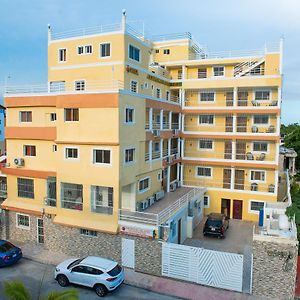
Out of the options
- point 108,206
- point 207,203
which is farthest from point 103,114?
point 207,203

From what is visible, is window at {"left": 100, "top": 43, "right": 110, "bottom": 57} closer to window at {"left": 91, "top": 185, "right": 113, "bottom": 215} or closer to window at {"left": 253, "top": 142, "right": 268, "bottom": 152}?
window at {"left": 91, "top": 185, "right": 113, "bottom": 215}

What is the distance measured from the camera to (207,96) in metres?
32.1

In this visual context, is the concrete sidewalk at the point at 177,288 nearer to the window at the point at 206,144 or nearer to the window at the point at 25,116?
the window at the point at 25,116

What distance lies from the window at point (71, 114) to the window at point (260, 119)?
17.0m

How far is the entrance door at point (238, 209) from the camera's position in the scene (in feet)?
99.3

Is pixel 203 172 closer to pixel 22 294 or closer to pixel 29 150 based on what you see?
pixel 29 150

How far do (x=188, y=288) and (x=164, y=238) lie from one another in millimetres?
3008

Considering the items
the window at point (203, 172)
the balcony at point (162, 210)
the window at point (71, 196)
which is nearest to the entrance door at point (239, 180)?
the window at point (203, 172)

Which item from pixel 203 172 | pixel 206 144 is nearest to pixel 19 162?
pixel 203 172

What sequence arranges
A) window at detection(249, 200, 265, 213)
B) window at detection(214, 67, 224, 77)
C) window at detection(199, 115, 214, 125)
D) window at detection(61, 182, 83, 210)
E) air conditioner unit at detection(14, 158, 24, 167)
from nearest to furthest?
1. window at detection(61, 182, 83, 210)
2. air conditioner unit at detection(14, 158, 24, 167)
3. window at detection(249, 200, 265, 213)
4. window at detection(199, 115, 214, 125)
5. window at detection(214, 67, 224, 77)

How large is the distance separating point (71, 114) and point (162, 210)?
903 centimetres

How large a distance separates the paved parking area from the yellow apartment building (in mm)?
1066

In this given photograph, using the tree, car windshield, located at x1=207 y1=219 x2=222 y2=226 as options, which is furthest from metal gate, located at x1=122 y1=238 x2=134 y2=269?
the tree

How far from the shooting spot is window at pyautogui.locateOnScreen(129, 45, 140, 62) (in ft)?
83.8
